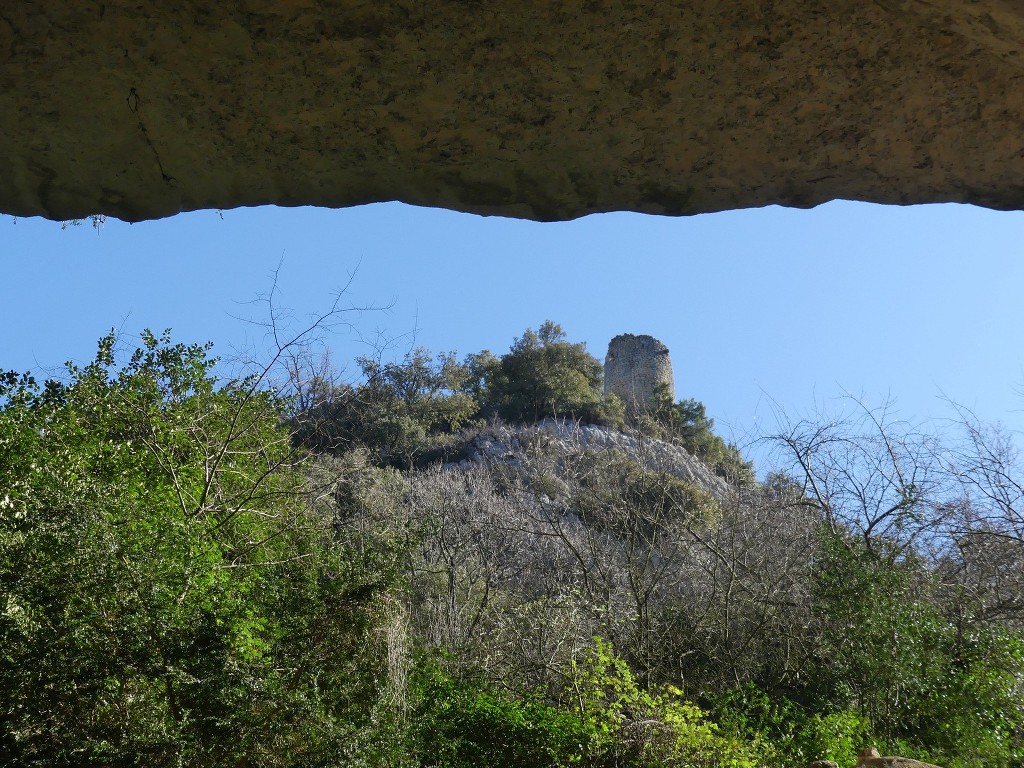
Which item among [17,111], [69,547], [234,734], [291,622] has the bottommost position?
[234,734]

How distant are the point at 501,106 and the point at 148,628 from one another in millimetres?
3538

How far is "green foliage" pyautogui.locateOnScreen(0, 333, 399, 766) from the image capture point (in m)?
4.09

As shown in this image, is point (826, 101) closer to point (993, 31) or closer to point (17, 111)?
point (993, 31)

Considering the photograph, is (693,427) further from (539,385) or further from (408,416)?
(408,416)

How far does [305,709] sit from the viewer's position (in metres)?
4.39

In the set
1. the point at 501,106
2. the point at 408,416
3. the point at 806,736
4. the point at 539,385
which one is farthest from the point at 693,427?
the point at 501,106

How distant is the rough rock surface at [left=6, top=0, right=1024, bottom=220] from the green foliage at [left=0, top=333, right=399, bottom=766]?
9.45 feet

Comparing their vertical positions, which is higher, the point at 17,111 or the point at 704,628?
the point at 17,111

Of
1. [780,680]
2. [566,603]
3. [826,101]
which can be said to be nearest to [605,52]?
[826,101]

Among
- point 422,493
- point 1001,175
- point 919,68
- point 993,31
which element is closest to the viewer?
point 993,31

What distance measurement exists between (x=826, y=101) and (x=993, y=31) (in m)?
0.38

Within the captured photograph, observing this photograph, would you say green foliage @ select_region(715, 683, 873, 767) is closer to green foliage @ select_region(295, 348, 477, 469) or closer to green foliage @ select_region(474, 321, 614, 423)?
green foliage @ select_region(295, 348, 477, 469)

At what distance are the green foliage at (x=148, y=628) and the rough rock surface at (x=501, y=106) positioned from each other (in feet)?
9.45

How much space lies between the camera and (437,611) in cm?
862
